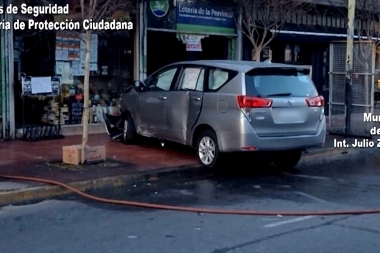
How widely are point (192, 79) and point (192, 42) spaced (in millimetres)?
5350

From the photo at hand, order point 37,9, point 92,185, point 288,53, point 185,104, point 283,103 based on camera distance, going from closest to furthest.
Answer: point 92,185 < point 283,103 < point 185,104 < point 37,9 < point 288,53

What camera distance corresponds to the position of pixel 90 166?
11492 mm

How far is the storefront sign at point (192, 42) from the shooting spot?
57.6 ft

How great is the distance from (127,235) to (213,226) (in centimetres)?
102

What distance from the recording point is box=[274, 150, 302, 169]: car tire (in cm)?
1259

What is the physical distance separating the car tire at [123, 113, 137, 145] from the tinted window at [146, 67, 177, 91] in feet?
3.01

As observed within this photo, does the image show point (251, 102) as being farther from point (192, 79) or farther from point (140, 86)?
point (140, 86)

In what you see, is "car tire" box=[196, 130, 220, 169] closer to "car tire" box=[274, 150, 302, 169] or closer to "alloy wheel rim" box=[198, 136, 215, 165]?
"alloy wheel rim" box=[198, 136, 215, 165]

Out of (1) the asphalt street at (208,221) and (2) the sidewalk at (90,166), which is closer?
(1) the asphalt street at (208,221)

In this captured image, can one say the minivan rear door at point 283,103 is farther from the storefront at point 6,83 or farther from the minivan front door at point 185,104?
the storefront at point 6,83

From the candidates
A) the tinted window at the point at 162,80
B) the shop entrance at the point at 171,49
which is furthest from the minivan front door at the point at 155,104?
the shop entrance at the point at 171,49

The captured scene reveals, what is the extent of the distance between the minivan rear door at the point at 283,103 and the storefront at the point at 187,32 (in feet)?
18.4

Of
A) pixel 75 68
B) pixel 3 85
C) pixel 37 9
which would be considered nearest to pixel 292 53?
pixel 75 68

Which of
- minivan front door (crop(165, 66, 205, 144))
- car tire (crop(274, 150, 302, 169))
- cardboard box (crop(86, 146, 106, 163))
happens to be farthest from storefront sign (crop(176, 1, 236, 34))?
cardboard box (crop(86, 146, 106, 163))
